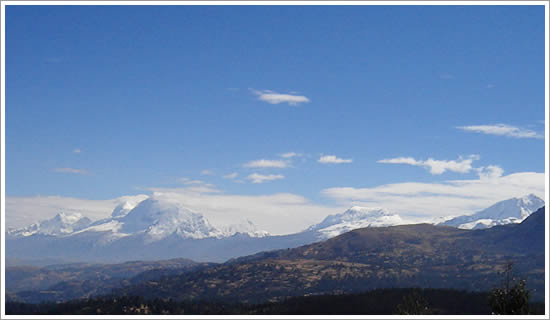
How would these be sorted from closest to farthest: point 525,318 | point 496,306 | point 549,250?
point 525,318 < point 549,250 < point 496,306

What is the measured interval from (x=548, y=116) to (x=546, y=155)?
340cm

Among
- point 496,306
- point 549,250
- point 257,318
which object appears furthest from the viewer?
point 496,306

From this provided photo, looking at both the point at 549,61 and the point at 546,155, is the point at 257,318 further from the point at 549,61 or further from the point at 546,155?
the point at 549,61

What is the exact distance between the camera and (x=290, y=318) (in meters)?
44.4

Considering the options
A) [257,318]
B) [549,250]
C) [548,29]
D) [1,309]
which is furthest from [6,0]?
[549,250]

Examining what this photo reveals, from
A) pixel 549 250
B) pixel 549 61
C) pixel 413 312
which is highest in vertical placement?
pixel 549 61

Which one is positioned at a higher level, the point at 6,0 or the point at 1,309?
the point at 6,0

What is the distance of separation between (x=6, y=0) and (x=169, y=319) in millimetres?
31108

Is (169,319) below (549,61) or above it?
below

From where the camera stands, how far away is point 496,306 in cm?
6216

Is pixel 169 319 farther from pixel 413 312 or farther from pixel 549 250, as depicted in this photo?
pixel 413 312

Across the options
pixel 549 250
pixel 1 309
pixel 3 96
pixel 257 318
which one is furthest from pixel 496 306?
pixel 3 96

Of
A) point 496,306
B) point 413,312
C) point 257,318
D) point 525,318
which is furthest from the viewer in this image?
point 413,312

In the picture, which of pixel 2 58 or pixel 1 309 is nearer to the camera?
pixel 1 309
